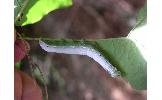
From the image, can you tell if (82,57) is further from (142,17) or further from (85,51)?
(142,17)

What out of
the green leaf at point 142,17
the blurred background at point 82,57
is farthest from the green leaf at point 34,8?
the green leaf at point 142,17

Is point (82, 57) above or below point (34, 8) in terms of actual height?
below

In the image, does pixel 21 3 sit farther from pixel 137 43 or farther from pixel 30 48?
pixel 137 43

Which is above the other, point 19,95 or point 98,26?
point 98,26

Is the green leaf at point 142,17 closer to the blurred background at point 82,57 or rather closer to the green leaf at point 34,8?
the blurred background at point 82,57

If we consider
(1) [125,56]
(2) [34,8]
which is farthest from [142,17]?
(2) [34,8]
